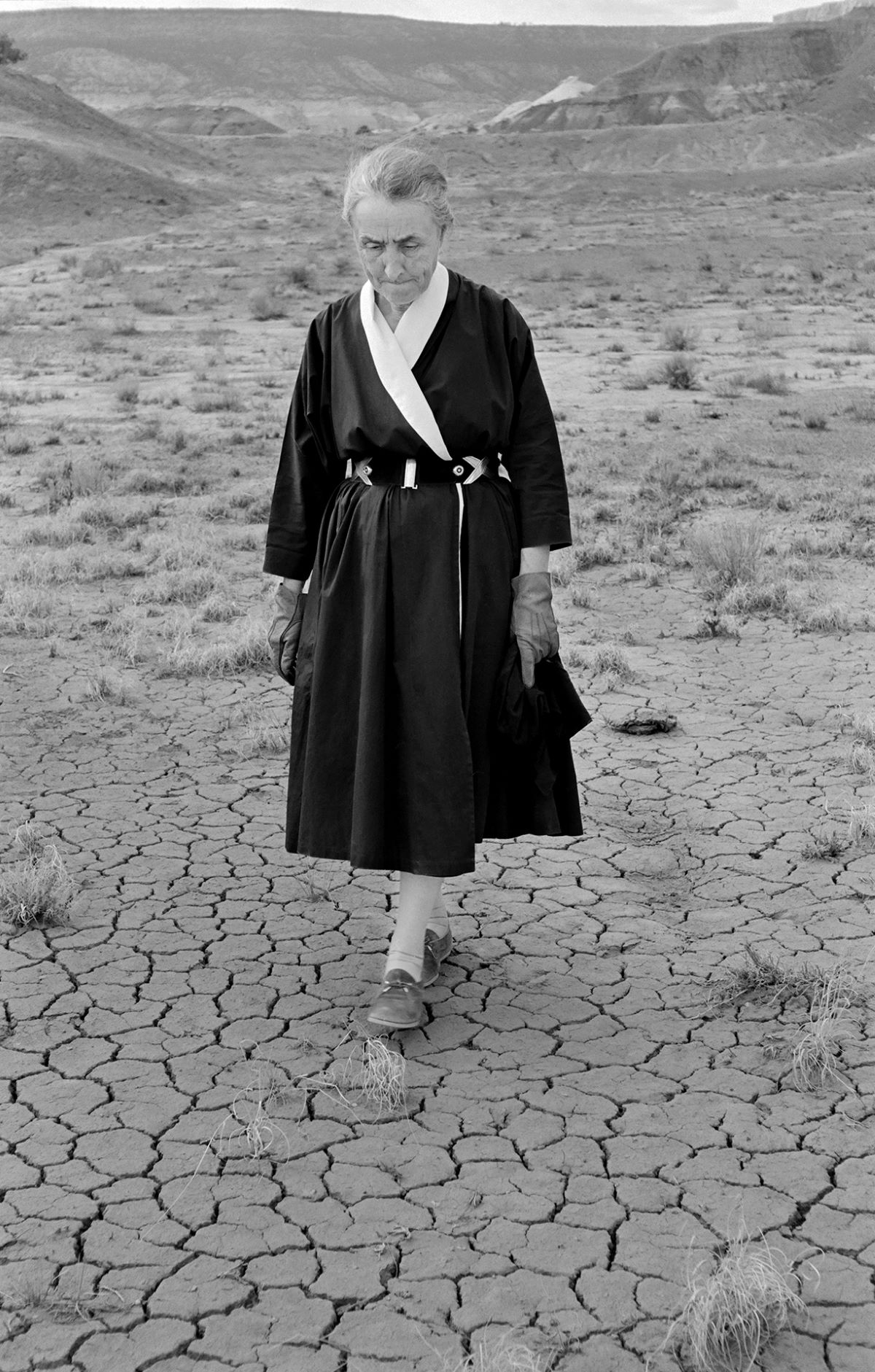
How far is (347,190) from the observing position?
2947mm

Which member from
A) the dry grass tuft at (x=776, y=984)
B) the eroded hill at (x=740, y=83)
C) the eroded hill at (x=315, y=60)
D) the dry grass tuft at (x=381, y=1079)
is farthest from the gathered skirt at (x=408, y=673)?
the eroded hill at (x=315, y=60)

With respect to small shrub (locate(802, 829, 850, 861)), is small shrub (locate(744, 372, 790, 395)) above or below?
above

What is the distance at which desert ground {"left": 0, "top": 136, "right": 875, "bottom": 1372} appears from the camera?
2.44 meters

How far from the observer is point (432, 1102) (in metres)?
3.02

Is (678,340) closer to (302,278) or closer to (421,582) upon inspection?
(302,278)

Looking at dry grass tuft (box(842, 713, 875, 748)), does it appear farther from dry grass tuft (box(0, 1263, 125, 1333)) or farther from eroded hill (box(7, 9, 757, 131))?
eroded hill (box(7, 9, 757, 131))

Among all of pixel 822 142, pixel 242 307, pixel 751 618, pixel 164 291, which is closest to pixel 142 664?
pixel 751 618

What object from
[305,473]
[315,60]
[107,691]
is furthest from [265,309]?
[315,60]

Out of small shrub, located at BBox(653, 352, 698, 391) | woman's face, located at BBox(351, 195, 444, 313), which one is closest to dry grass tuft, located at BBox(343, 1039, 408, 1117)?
woman's face, located at BBox(351, 195, 444, 313)

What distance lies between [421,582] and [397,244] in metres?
0.70

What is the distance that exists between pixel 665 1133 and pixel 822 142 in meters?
71.8

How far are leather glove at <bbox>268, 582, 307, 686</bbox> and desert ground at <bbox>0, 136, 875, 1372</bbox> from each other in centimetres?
83

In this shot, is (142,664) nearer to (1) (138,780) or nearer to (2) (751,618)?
(1) (138,780)

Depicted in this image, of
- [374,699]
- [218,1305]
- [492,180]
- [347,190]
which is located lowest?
[218,1305]
